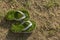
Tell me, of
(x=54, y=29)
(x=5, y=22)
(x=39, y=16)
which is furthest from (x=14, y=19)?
(x=54, y=29)

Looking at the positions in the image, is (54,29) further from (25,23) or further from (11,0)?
(11,0)

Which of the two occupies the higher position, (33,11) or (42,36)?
(33,11)

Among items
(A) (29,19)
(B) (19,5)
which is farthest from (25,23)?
(B) (19,5)

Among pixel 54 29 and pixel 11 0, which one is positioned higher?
pixel 11 0

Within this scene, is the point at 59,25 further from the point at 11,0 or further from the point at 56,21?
the point at 11,0

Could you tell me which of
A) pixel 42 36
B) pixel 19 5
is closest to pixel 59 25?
pixel 42 36

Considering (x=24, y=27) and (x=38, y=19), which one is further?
(x=38, y=19)
